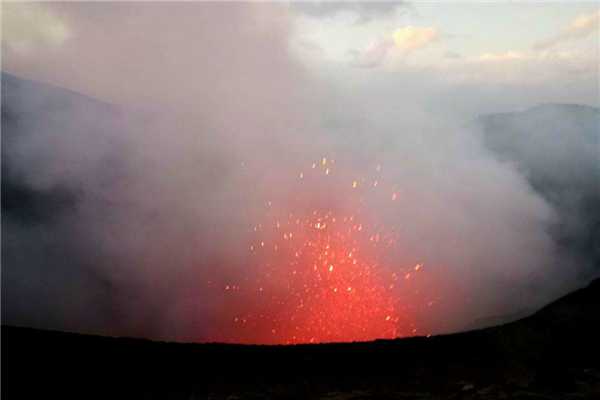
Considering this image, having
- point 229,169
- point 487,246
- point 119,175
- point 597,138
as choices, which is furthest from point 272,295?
point 597,138

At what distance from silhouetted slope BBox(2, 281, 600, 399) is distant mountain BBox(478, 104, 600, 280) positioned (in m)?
12.7

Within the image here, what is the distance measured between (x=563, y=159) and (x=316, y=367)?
22651 mm

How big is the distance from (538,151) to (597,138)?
3.72 m

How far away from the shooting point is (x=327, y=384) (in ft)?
21.6

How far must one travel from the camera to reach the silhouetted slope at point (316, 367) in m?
6.34

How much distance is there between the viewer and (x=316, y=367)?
691 centimetres

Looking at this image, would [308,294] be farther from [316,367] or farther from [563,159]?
[563,159]

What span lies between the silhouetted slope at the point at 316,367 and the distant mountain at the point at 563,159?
41.6 feet

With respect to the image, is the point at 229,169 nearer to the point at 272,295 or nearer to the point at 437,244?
the point at 272,295

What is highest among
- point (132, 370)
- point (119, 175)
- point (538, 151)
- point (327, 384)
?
point (538, 151)

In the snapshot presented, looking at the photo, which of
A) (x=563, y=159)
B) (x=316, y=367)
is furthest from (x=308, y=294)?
(x=563, y=159)

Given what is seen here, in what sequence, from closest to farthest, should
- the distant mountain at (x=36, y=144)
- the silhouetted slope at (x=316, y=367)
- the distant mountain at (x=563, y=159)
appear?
the silhouetted slope at (x=316, y=367), the distant mountain at (x=36, y=144), the distant mountain at (x=563, y=159)

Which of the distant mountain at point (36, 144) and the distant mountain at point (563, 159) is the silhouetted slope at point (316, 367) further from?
the distant mountain at point (563, 159)

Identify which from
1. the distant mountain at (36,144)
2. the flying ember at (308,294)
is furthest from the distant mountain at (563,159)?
the distant mountain at (36,144)
